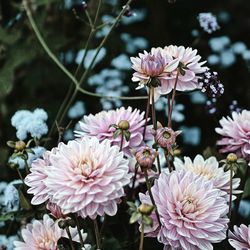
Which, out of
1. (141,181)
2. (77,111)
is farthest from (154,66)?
(77,111)

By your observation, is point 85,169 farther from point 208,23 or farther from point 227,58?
point 227,58

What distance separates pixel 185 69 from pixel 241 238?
9.0 inches

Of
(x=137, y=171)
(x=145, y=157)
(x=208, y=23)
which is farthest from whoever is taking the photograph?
(x=208, y=23)

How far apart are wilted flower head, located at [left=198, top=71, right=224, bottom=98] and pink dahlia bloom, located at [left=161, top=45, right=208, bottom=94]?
0.4 inches

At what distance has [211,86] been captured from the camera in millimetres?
876

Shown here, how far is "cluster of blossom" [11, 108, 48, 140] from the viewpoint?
3.50 ft

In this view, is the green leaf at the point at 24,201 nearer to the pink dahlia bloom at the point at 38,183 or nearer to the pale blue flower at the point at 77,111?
the pink dahlia bloom at the point at 38,183

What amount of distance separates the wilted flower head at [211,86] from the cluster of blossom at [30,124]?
30cm

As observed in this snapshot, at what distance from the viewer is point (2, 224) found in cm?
114

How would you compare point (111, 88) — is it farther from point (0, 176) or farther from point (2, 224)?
point (2, 224)

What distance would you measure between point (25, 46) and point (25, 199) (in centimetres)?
69

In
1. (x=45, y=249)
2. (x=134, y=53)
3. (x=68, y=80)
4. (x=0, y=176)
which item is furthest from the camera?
(x=134, y=53)

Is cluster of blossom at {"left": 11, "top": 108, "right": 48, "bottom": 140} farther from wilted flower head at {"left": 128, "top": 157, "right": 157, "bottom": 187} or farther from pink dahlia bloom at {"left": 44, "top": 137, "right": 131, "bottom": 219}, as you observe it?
pink dahlia bloom at {"left": 44, "top": 137, "right": 131, "bottom": 219}

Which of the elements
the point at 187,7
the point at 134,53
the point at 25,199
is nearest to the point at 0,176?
the point at 25,199
